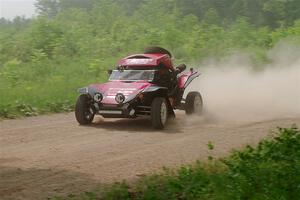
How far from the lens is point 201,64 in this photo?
2262cm

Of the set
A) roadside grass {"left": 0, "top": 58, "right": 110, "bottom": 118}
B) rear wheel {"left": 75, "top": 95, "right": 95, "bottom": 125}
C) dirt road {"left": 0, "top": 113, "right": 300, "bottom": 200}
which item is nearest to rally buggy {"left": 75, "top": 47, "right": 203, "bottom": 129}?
rear wheel {"left": 75, "top": 95, "right": 95, "bottom": 125}

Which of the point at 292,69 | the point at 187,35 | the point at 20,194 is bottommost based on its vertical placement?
the point at 20,194

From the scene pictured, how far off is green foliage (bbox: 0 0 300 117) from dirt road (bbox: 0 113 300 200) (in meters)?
2.91

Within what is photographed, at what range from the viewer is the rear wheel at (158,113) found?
33.3 ft

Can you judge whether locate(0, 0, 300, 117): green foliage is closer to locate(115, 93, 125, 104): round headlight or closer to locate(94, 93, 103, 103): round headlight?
locate(94, 93, 103, 103): round headlight

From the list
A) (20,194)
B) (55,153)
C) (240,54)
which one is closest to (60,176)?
(20,194)

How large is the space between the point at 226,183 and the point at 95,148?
3.36m

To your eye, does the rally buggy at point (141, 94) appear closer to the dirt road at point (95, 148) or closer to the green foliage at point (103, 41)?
the dirt road at point (95, 148)

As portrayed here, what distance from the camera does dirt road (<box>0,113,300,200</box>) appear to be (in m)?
6.42

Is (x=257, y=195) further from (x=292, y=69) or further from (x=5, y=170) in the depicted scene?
(x=292, y=69)

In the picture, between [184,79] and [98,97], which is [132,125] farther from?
[184,79]

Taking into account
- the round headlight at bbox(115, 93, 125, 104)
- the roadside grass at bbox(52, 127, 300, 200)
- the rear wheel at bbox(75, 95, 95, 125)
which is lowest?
the roadside grass at bbox(52, 127, 300, 200)

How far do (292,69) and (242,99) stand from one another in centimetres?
455

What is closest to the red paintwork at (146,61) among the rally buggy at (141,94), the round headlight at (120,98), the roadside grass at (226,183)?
the rally buggy at (141,94)
